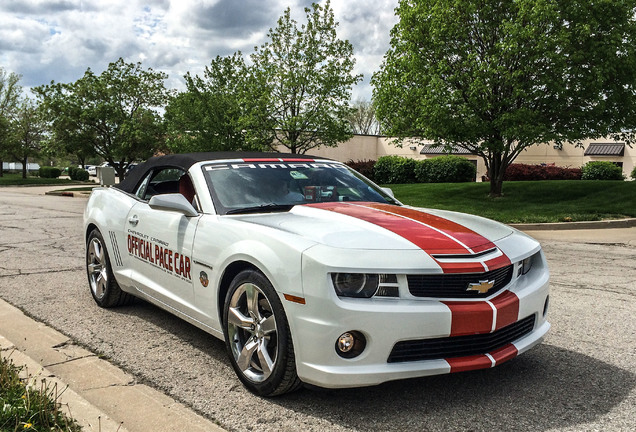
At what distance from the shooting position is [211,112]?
27.2 m

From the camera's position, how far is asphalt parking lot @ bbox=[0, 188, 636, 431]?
119 inches

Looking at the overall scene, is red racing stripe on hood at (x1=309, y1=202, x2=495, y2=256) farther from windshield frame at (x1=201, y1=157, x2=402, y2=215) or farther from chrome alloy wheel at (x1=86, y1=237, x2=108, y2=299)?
chrome alloy wheel at (x1=86, y1=237, x2=108, y2=299)

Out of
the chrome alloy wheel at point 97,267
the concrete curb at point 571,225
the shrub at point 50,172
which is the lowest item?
the shrub at point 50,172

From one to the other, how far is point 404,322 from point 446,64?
16.4m

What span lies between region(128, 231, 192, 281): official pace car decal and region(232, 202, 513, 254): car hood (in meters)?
0.59

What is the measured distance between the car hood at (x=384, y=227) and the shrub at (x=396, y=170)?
1027 inches

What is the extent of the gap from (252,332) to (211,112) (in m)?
25.0

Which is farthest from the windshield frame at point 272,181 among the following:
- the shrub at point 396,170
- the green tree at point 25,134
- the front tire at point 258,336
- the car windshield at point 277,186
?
the green tree at point 25,134

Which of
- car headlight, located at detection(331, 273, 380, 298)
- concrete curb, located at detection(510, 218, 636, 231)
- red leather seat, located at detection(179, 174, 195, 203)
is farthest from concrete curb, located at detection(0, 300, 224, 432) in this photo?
concrete curb, located at detection(510, 218, 636, 231)

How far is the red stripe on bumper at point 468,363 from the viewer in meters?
2.97

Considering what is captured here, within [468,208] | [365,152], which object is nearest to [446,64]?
[468,208]

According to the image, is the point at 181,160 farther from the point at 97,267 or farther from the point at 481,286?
the point at 481,286

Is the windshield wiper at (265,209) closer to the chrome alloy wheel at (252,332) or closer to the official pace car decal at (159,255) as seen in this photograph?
the official pace car decal at (159,255)

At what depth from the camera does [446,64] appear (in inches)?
705
